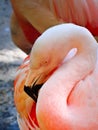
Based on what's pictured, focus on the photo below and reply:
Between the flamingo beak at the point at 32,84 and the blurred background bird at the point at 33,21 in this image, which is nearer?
the flamingo beak at the point at 32,84

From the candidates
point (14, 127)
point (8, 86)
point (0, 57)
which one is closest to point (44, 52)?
point (14, 127)

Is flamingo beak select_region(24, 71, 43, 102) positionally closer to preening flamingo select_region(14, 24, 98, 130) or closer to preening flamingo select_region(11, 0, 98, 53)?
preening flamingo select_region(14, 24, 98, 130)

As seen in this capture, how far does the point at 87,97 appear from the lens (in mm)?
1318

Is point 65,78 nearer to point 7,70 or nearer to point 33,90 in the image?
point 33,90

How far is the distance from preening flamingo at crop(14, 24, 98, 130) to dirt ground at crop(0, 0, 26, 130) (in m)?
0.69

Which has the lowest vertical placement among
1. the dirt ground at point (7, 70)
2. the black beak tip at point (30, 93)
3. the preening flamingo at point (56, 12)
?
the dirt ground at point (7, 70)

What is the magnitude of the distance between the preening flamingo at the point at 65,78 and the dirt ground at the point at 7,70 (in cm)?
69

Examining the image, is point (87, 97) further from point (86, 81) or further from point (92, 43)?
point (92, 43)

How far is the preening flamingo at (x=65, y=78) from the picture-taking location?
1.27 meters

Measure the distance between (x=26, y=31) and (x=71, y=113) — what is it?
905 millimetres

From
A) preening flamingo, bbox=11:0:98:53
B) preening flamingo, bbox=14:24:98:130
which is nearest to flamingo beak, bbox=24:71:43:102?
preening flamingo, bbox=14:24:98:130

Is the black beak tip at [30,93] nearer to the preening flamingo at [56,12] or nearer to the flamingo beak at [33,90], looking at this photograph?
the flamingo beak at [33,90]

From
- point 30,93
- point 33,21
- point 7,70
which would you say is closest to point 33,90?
point 30,93

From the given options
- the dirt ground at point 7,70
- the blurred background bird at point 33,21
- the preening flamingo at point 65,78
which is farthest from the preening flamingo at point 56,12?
the preening flamingo at point 65,78
